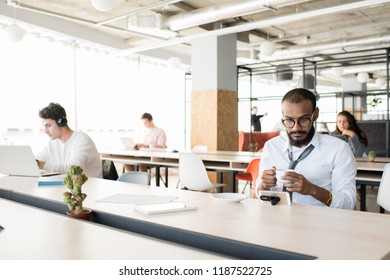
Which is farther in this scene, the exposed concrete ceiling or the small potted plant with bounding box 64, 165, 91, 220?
the exposed concrete ceiling

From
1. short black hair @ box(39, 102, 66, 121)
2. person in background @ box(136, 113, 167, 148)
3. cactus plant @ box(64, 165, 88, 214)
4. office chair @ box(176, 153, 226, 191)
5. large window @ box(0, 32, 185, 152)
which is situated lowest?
office chair @ box(176, 153, 226, 191)

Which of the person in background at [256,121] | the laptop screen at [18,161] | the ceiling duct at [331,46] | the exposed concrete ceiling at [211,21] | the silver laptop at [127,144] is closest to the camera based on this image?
→ the laptop screen at [18,161]

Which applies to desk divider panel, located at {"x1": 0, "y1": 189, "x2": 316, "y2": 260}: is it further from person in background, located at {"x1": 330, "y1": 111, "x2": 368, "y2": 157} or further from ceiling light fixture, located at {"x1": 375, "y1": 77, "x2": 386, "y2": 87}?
ceiling light fixture, located at {"x1": 375, "y1": 77, "x2": 386, "y2": 87}

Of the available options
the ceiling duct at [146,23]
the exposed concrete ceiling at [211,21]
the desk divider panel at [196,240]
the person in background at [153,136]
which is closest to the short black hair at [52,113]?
the desk divider panel at [196,240]

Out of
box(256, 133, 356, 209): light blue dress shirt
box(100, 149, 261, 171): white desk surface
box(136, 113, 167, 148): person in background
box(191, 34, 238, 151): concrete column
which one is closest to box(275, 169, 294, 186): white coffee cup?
box(256, 133, 356, 209): light blue dress shirt

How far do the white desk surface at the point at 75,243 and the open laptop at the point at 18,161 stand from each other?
153 centimetres

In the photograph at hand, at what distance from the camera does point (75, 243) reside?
138 centimetres

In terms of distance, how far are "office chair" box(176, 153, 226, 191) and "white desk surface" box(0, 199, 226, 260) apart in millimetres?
2693

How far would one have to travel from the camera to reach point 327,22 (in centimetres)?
875

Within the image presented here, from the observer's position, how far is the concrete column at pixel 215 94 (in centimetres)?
791

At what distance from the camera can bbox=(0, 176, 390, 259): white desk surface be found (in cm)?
130

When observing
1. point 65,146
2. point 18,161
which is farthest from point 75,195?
point 65,146

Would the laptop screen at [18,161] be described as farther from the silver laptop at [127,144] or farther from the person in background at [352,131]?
the person in background at [352,131]
